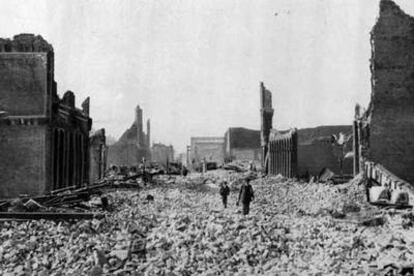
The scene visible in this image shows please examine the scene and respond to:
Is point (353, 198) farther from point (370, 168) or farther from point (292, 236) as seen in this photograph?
point (292, 236)

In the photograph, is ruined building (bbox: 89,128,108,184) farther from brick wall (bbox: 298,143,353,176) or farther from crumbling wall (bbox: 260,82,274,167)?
brick wall (bbox: 298,143,353,176)

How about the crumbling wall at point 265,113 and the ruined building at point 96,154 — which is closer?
the ruined building at point 96,154

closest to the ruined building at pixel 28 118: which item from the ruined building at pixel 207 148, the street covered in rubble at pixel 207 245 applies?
the street covered in rubble at pixel 207 245

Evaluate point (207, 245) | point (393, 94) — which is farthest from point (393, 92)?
point (207, 245)

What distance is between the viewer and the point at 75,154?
2664cm

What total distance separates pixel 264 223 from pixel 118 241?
366 cm

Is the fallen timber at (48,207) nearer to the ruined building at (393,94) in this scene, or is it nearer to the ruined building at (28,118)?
the ruined building at (28,118)

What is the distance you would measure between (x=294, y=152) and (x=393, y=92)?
10840 millimetres

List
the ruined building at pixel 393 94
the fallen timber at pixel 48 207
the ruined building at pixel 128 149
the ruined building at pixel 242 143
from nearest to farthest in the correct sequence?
the fallen timber at pixel 48 207 → the ruined building at pixel 393 94 → the ruined building at pixel 128 149 → the ruined building at pixel 242 143

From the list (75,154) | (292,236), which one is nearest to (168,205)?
(292,236)

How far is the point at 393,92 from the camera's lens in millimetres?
22266

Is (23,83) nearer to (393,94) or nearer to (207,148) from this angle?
(393,94)

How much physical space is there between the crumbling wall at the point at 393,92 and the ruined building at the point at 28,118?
16.1 m

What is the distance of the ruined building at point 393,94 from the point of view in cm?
2217
